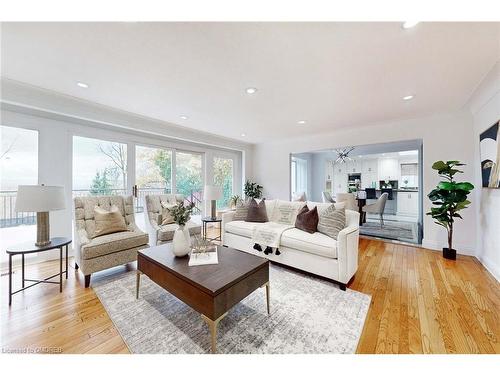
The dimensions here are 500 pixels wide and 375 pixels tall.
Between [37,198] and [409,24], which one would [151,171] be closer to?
[37,198]

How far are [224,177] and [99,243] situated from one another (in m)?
3.86

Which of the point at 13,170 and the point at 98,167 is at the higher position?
the point at 98,167

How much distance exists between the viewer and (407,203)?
6.14m

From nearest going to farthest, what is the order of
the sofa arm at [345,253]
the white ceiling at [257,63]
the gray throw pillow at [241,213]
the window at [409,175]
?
1. the white ceiling at [257,63]
2. the sofa arm at [345,253]
3. the gray throw pillow at [241,213]
4. the window at [409,175]

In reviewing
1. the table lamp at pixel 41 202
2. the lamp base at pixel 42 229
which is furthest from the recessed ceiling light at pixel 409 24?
the lamp base at pixel 42 229

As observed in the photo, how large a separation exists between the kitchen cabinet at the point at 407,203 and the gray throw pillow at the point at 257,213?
5255 mm

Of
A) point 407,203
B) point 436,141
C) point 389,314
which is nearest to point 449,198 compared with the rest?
point 436,141

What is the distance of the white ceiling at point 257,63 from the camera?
1.51 meters

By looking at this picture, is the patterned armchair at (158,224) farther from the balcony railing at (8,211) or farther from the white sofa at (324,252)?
the balcony railing at (8,211)

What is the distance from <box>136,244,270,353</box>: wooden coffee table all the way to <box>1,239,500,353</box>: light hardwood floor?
1.63ft

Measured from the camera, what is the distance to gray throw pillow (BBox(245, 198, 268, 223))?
334 centimetres

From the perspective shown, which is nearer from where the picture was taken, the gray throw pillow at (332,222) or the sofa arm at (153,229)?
the gray throw pillow at (332,222)
